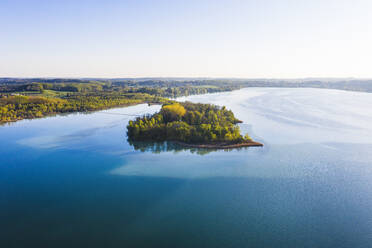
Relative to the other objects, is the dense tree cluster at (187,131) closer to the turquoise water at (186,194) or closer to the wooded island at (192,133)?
the wooded island at (192,133)

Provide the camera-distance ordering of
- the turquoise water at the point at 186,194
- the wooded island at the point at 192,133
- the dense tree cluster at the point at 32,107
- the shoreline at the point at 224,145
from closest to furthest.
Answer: the turquoise water at the point at 186,194 → the shoreline at the point at 224,145 → the wooded island at the point at 192,133 → the dense tree cluster at the point at 32,107

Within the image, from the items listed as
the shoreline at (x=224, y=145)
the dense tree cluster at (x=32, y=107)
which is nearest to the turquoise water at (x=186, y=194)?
the shoreline at (x=224, y=145)

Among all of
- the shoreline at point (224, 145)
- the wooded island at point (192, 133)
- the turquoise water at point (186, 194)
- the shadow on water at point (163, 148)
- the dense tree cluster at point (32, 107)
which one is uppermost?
the dense tree cluster at point (32, 107)

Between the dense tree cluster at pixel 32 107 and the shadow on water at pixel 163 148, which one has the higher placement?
the dense tree cluster at pixel 32 107

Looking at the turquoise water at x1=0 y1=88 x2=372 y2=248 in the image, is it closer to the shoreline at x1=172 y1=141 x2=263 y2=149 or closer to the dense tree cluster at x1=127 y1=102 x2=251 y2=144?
the shoreline at x1=172 y1=141 x2=263 y2=149

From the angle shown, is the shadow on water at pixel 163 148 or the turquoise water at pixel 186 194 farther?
the shadow on water at pixel 163 148

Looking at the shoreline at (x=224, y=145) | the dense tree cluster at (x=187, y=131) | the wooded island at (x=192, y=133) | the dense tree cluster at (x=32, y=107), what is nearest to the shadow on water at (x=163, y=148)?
the shoreline at (x=224, y=145)

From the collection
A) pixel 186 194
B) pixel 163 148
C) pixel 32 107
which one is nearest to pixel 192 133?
pixel 163 148

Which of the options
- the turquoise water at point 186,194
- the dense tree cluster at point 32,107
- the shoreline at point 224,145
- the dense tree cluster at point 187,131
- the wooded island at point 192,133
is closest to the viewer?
the turquoise water at point 186,194

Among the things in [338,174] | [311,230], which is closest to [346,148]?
[338,174]

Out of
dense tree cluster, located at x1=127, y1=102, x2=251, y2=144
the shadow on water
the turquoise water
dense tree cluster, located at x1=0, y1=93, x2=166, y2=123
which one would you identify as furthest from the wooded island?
dense tree cluster, located at x1=0, y1=93, x2=166, y2=123
